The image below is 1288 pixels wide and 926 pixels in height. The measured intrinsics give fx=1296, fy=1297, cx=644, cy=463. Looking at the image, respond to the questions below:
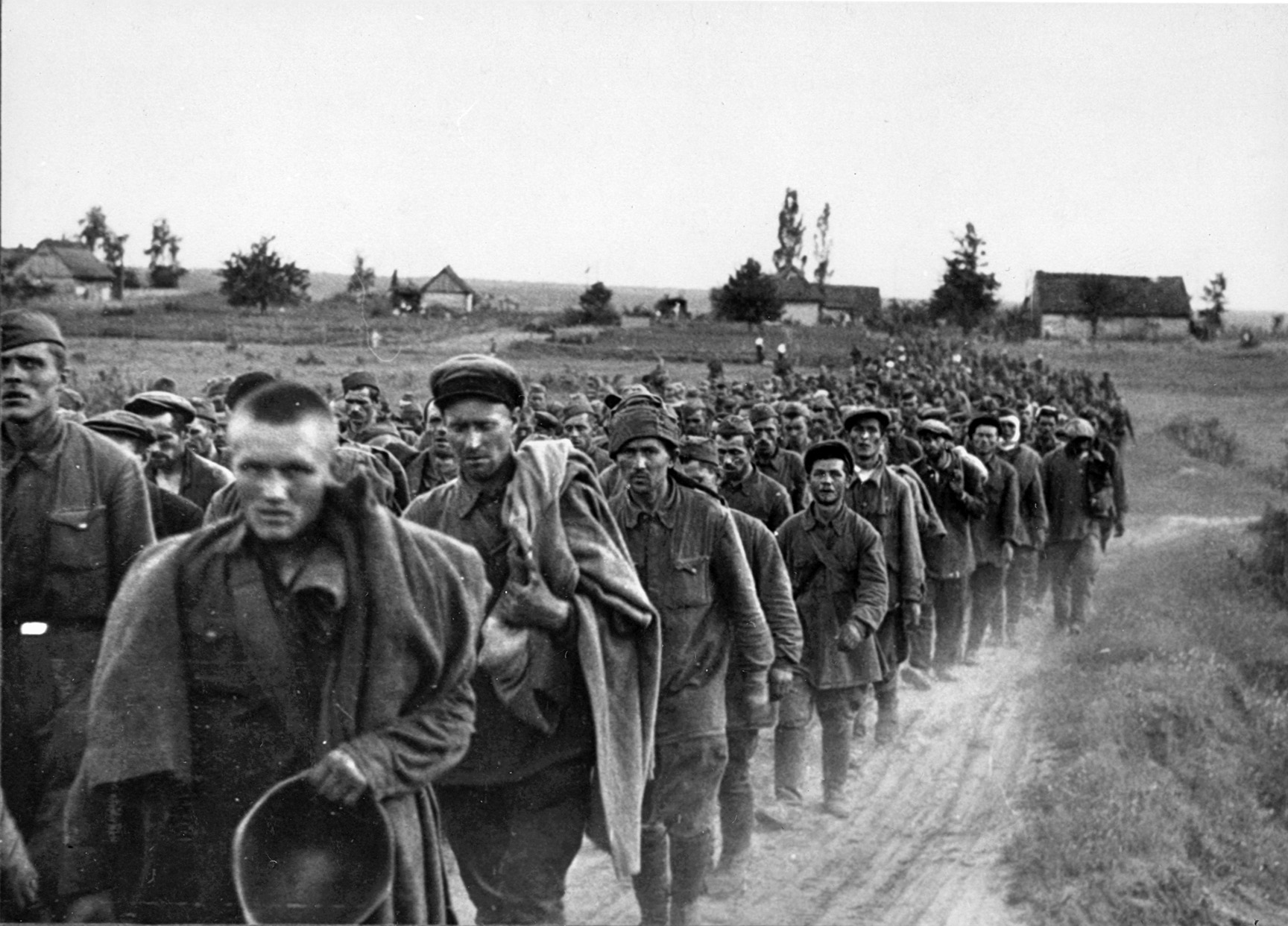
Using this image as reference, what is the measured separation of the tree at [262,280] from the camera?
654 centimetres

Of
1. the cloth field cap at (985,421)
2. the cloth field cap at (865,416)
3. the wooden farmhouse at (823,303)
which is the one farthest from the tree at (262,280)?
the wooden farmhouse at (823,303)

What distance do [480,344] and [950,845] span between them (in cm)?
594

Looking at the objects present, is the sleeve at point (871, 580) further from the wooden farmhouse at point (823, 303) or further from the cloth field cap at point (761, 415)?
the wooden farmhouse at point (823, 303)

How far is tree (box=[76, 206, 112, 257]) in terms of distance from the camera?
19.2 ft

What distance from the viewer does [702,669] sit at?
18.8 ft

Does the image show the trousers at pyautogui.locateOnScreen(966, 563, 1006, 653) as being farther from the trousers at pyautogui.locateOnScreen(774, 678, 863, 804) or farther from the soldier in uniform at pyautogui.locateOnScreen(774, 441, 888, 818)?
the trousers at pyautogui.locateOnScreen(774, 678, 863, 804)

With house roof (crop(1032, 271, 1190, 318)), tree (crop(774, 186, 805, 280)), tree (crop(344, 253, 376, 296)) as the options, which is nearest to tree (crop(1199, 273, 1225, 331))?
house roof (crop(1032, 271, 1190, 318))

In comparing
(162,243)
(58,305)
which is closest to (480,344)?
(58,305)

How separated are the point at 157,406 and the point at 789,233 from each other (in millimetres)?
3896

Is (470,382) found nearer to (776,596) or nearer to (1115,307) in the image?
(776,596)

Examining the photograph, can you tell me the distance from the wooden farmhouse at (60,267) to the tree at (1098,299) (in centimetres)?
1218

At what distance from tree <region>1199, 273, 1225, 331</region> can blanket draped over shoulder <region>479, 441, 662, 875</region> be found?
5.88m

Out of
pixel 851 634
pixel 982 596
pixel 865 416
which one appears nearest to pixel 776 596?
pixel 851 634

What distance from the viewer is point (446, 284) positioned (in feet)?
24.4
